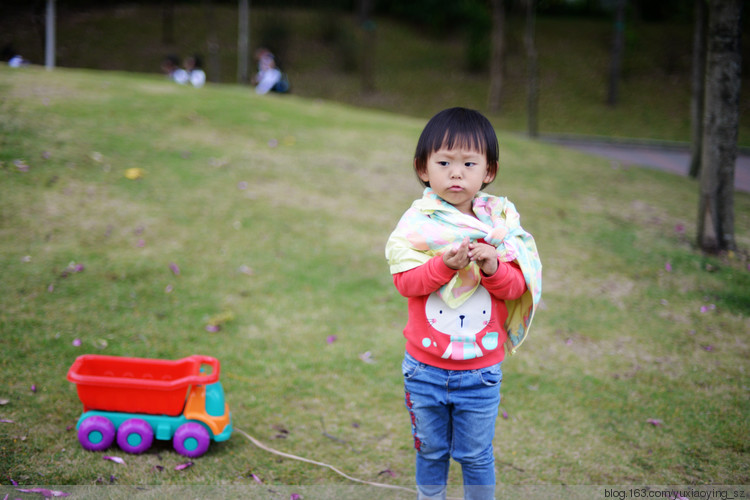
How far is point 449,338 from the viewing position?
2.31 metres

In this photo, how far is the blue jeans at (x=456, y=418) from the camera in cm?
233

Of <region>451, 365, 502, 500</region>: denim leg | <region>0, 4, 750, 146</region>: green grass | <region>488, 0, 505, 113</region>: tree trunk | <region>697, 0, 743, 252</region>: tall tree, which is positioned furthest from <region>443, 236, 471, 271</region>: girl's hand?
<region>488, 0, 505, 113</region>: tree trunk

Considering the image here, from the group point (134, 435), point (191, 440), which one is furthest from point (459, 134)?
point (134, 435)

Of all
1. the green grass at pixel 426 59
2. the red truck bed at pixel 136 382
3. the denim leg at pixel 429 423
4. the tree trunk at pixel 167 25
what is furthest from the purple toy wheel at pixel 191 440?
the tree trunk at pixel 167 25

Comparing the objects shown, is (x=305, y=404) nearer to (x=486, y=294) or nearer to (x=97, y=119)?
(x=486, y=294)

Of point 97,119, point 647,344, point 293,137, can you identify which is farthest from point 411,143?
point 647,344

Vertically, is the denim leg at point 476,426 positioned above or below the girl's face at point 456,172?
below

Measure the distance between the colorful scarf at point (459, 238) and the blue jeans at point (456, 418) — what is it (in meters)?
0.30

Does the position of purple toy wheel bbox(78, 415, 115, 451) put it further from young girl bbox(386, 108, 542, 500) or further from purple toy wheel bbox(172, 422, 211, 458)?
young girl bbox(386, 108, 542, 500)

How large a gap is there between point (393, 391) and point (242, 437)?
110 cm

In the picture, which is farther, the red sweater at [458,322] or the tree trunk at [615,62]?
the tree trunk at [615,62]

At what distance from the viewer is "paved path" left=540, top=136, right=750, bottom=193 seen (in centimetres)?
1134

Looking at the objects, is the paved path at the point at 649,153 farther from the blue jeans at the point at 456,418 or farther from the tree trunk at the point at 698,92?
the blue jeans at the point at 456,418

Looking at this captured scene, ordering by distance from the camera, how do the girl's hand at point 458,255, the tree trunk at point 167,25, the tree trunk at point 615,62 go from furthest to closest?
the tree trunk at point 167,25, the tree trunk at point 615,62, the girl's hand at point 458,255
